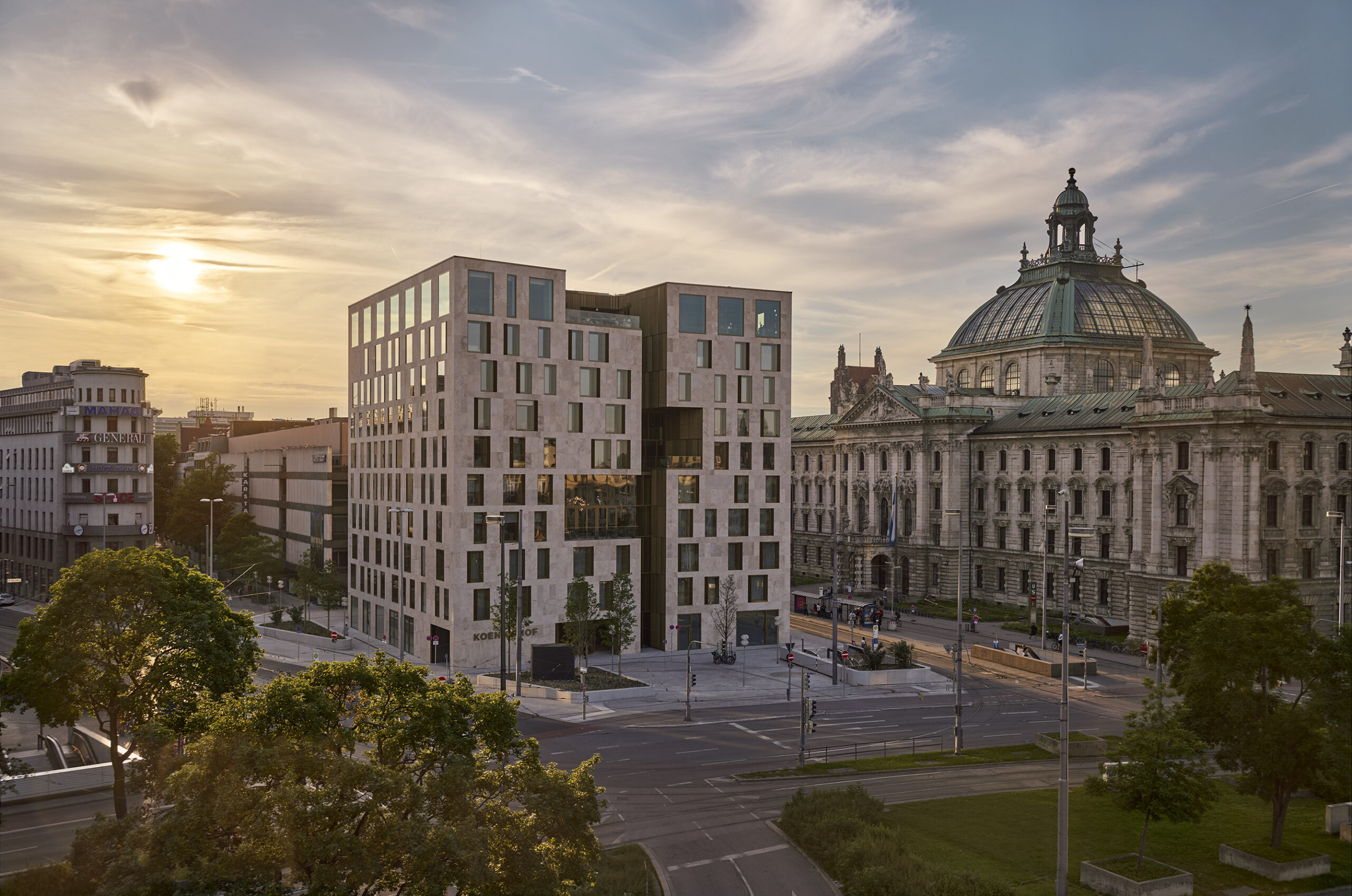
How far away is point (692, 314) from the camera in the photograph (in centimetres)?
8362

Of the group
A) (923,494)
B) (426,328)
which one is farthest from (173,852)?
(923,494)

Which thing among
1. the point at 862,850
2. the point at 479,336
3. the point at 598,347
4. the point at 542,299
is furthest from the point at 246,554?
the point at 862,850

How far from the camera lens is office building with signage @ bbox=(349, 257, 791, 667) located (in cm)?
7462

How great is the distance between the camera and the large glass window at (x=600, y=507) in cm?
7925

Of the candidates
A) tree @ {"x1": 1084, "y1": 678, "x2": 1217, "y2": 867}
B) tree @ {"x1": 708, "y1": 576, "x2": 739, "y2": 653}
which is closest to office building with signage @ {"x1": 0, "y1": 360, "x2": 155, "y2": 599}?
tree @ {"x1": 708, "y1": 576, "x2": 739, "y2": 653}

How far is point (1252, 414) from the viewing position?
8075cm

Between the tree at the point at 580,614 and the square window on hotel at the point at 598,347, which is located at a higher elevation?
the square window on hotel at the point at 598,347

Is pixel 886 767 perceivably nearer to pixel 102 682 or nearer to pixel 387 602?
pixel 102 682

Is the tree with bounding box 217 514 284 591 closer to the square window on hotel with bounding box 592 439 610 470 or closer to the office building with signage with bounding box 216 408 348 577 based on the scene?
the office building with signage with bounding box 216 408 348 577

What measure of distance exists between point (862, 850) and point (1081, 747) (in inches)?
873

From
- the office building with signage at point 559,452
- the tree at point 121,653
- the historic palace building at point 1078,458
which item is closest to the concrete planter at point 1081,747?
the historic palace building at point 1078,458

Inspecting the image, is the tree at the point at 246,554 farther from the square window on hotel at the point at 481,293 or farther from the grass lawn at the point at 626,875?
the grass lawn at the point at 626,875

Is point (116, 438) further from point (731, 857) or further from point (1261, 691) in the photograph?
point (1261, 691)

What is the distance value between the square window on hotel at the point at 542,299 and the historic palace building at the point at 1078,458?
34.6m
